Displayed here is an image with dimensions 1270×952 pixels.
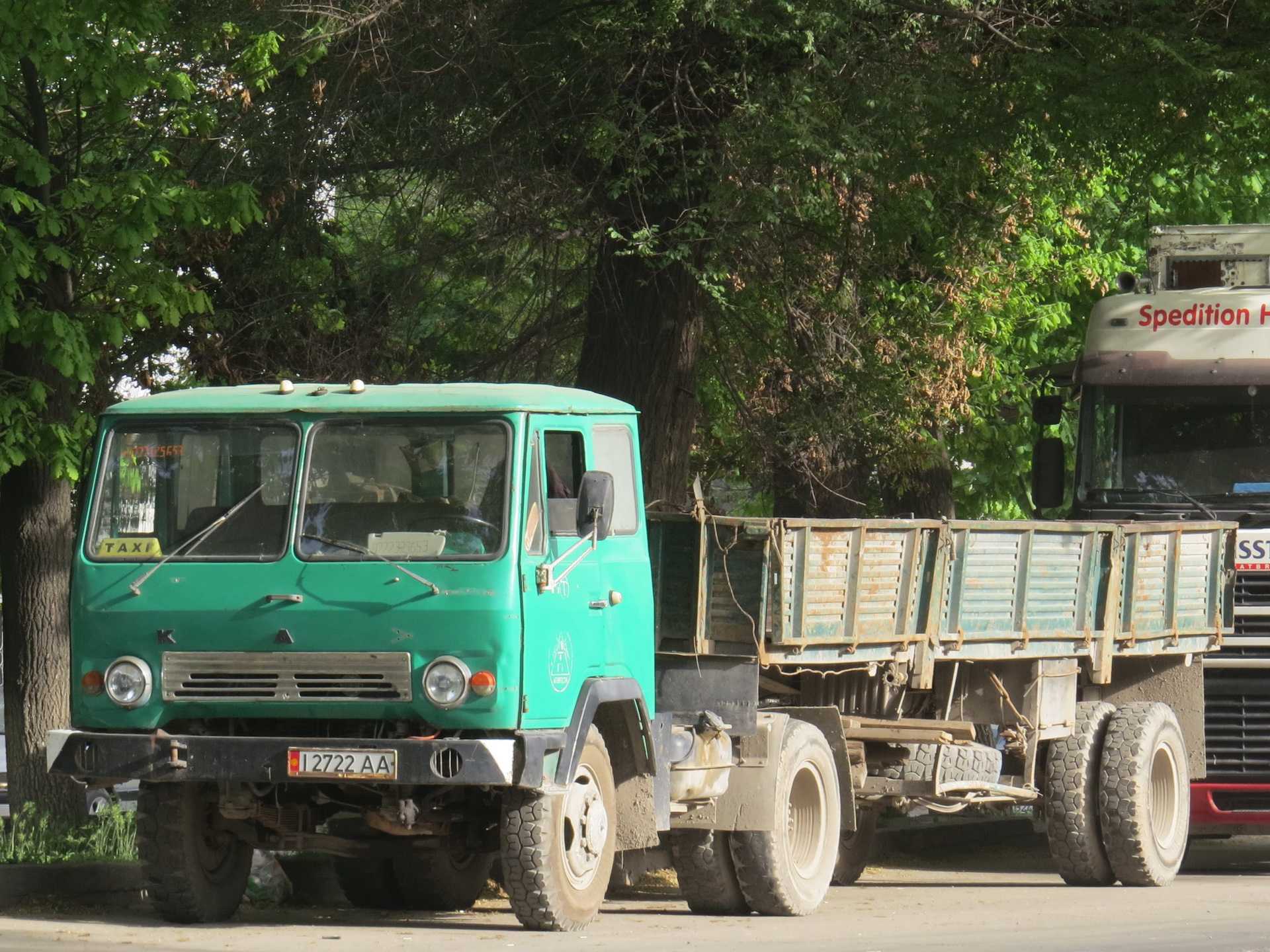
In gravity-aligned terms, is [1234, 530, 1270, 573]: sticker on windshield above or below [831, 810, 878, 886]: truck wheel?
above

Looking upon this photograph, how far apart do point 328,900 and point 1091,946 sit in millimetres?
4017

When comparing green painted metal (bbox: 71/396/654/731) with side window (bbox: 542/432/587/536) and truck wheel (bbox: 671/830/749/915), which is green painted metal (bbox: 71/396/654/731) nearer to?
side window (bbox: 542/432/587/536)

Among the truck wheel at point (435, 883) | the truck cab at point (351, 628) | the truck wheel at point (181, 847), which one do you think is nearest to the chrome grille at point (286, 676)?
the truck cab at point (351, 628)

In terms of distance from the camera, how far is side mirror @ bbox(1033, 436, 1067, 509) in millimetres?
13961

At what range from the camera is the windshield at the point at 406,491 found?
8.72 meters

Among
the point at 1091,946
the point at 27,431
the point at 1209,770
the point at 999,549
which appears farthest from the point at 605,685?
the point at 1209,770

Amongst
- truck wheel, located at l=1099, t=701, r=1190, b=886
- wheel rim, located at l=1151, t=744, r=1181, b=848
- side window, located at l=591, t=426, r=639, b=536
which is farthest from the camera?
wheel rim, located at l=1151, t=744, r=1181, b=848

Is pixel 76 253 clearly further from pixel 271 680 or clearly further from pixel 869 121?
pixel 869 121

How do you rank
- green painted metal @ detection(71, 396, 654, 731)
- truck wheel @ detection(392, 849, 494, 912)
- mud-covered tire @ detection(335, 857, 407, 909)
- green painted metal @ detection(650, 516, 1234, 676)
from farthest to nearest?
mud-covered tire @ detection(335, 857, 407, 909)
truck wheel @ detection(392, 849, 494, 912)
green painted metal @ detection(650, 516, 1234, 676)
green painted metal @ detection(71, 396, 654, 731)

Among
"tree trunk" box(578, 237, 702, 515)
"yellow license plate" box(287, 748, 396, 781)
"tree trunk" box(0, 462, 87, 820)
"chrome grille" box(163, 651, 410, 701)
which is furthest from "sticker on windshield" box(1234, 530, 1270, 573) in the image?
"tree trunk" box(0, 462, 87, 820)

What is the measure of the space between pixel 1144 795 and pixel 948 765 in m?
1.48

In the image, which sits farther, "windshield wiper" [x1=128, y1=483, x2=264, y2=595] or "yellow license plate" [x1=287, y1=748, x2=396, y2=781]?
"windshield wiper" [x1=128, y1=483, x2=264, y2=595]

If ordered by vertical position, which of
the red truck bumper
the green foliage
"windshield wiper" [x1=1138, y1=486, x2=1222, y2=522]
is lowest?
the red truck bumper

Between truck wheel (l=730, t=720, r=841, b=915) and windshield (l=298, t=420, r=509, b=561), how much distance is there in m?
2.31
